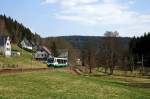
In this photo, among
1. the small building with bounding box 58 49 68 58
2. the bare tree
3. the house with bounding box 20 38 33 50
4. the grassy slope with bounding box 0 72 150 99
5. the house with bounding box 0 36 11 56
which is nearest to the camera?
the grassy slope with bounding box 0 72 150 99

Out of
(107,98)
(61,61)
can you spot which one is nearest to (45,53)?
(61,61)

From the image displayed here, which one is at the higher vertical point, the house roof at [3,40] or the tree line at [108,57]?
the house roof at [3,40]

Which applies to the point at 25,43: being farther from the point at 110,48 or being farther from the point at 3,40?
the point at 110,48

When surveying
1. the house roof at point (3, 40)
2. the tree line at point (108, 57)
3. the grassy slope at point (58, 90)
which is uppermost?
the house roof at point (3, 40)

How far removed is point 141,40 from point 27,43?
6331 centimetres

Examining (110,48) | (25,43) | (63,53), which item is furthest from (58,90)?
(25,43)

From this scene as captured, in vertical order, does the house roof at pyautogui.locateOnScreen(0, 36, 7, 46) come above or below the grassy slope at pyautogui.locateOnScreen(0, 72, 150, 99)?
above

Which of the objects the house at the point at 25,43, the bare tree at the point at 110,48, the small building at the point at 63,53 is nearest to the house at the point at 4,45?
the bare tree at the point at 110,48

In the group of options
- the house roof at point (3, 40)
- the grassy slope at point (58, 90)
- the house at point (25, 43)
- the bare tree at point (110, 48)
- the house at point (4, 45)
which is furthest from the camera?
the house at point (25, 43)

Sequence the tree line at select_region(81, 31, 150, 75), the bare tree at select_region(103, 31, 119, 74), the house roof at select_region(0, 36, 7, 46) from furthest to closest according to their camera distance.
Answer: the house roof at select_region(0, 36, 7, 46)
the tree line at select_region(81, 31, 150, 75)
the bare tree at select_region(103, 31, 119, 74)

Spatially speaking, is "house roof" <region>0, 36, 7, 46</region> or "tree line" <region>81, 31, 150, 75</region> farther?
"house roof" <region>0, 36, 7, 46</region>

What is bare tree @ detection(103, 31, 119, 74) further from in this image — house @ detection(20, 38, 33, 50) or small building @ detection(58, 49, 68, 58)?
house @ detection(20, 38, 33, 50)

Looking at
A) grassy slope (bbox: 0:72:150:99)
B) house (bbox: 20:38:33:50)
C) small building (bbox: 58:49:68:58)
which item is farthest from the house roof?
grassy slope (bbox: 0:72:150:99)

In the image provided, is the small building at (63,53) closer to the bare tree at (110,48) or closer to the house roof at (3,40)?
the house roof at (3,40)
